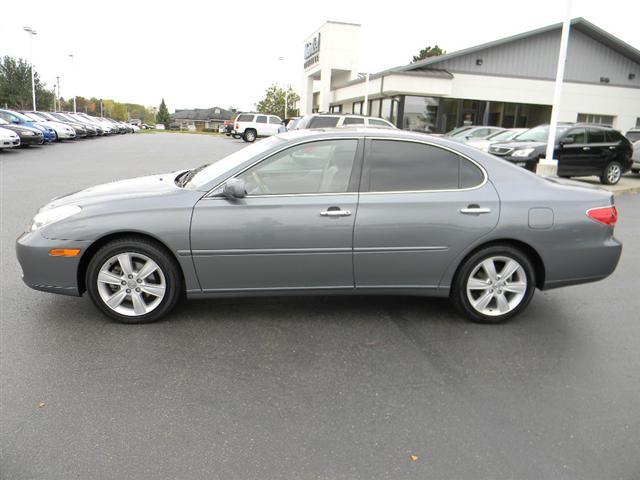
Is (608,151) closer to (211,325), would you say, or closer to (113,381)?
(211,325)

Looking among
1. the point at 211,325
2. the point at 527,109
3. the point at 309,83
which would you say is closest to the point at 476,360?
the point at 211,325

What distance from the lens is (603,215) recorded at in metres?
4.46

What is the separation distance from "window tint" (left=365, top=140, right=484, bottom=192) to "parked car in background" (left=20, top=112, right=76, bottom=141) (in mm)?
27180

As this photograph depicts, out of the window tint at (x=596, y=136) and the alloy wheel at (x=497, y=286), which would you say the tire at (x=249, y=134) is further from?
the alloy wheel at (x=497, y=286)

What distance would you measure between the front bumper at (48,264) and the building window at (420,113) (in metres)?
28.0

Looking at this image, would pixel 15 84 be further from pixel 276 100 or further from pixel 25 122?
pixel 25 122

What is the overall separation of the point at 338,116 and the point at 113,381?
49.5 feet

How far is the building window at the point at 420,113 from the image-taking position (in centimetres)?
3062

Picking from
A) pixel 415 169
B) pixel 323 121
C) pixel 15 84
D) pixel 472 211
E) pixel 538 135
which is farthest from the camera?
pixel 15 84

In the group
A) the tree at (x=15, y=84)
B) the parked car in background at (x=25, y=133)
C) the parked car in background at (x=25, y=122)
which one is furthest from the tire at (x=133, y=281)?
the tree at (x=15, y=84)

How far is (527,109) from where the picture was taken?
33.2 meters

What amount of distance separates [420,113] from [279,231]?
28.7 meters

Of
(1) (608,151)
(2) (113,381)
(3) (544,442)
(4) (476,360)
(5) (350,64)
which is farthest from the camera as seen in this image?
(5) (350,64)

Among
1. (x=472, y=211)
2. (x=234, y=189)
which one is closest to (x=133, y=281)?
(x=234, y=189)
